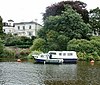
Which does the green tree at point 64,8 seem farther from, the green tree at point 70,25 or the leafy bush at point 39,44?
the leafy bush at point 39,44

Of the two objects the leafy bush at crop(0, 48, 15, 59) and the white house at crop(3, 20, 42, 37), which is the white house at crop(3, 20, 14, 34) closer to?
the white house at crop(3, 20, 42, 37)

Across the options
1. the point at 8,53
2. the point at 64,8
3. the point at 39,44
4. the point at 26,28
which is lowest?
the point at 8,53

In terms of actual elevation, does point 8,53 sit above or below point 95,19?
below

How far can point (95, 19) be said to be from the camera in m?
87.4

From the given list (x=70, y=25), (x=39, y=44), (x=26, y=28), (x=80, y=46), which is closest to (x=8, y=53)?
(x=39, y=44)

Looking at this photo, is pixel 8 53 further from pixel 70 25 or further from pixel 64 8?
pixel 64 8

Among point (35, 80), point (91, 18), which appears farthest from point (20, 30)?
point (35, 80)

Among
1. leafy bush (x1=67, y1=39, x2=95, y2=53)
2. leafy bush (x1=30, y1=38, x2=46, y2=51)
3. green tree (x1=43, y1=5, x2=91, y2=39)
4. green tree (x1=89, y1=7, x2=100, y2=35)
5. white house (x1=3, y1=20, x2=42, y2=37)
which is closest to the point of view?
leafy bush (x1=67, y1=39, x2=95, y2=53)

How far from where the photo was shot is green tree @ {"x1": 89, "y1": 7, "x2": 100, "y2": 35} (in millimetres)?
86125

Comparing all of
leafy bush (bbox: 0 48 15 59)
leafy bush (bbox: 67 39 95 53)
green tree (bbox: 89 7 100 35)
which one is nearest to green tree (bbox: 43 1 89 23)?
green tree (bbox: 89 7 100 35)

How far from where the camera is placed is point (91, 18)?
87562 millimetres

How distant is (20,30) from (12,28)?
7230mm

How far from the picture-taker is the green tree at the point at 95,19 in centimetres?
8612

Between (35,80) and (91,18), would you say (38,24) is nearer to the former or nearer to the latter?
(91,18)
